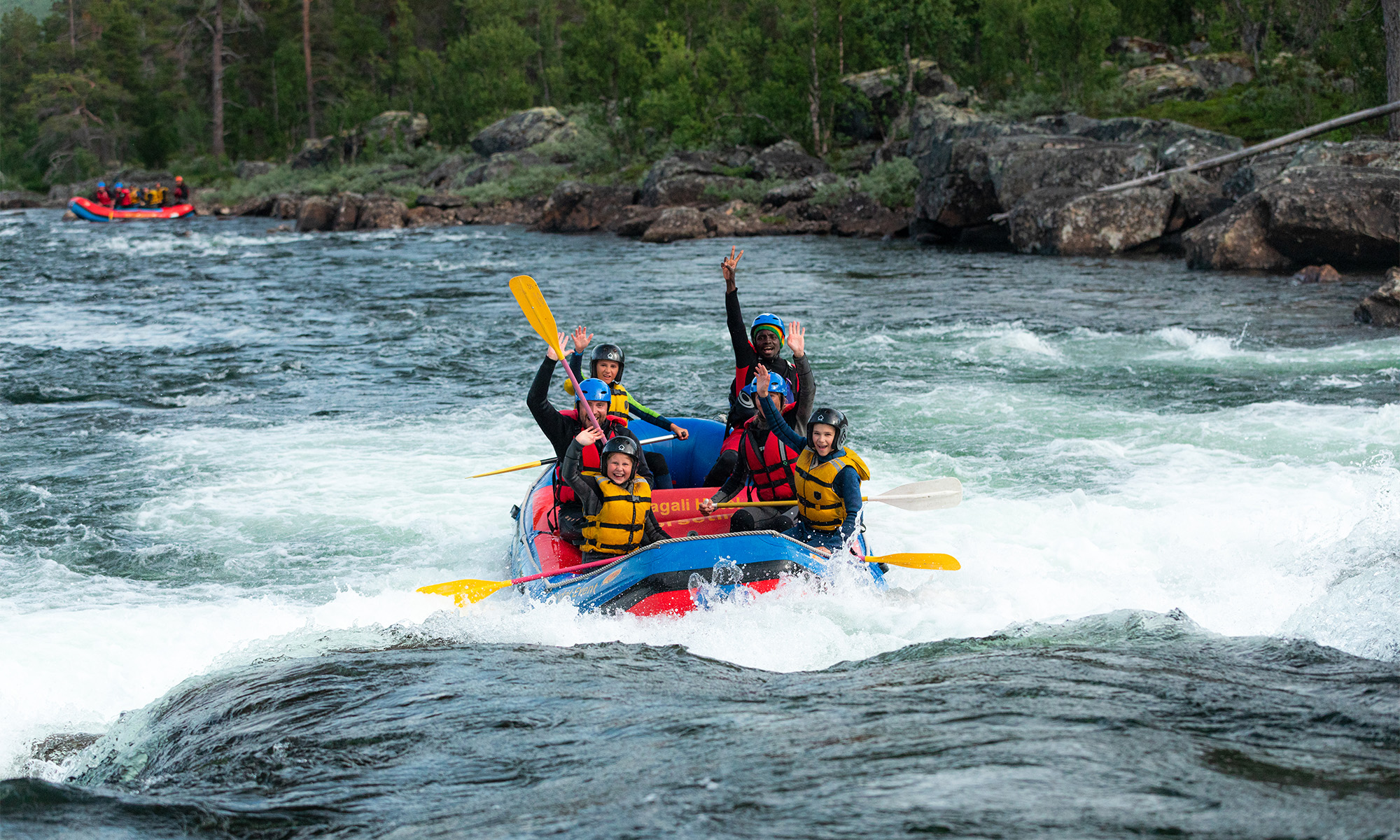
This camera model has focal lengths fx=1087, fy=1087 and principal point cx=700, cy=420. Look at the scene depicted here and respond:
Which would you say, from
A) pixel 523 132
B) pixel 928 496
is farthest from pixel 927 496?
pixel 523 132

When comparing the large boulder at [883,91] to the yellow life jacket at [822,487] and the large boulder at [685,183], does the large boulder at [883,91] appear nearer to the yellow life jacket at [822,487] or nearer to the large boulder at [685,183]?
the large boulder at [685,183]

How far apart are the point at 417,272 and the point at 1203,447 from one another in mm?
16751

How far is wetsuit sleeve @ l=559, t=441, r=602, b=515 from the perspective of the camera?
584 centimetres

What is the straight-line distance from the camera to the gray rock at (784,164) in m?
31.8

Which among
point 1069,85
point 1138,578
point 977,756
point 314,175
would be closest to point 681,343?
point 1138,578

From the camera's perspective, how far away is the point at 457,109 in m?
50.8

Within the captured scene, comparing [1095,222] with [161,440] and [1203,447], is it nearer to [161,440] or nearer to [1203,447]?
[1203,447]

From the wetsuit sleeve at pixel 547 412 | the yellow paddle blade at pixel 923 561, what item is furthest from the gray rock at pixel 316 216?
the yellow paddle blade at pixel 923 561

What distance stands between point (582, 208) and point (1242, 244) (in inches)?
739

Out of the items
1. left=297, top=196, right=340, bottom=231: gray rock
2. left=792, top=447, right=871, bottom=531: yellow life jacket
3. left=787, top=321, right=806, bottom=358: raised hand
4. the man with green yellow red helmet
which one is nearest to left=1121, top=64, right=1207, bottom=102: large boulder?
left=297, top=196, right=340, bottom=231: gray rock

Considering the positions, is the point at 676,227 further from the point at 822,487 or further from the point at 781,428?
the point at 822,487

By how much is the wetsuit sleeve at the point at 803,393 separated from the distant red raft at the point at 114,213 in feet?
122

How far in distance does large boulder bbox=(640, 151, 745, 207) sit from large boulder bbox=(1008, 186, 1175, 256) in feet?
38.7

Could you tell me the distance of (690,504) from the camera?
642cm
